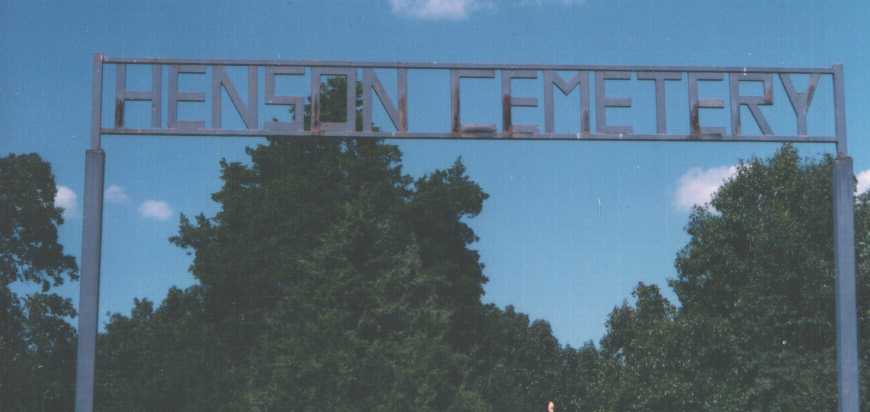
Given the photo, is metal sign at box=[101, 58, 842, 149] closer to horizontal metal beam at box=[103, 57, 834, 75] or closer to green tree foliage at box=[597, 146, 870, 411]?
horizontal metal beam at box=[103, 57, 834, 75]

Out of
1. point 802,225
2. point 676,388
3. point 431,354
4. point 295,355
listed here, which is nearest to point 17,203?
point 295,355

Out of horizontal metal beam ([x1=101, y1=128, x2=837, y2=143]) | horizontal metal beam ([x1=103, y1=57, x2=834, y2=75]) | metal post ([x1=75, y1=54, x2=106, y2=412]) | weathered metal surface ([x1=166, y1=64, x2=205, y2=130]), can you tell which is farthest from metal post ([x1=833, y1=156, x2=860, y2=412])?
metal post ([x1=75, y1=54, x2=106, y2=412])

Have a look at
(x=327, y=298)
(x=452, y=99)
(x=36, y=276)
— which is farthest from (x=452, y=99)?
(x=36, y=276)

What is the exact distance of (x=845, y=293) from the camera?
15.0 metres

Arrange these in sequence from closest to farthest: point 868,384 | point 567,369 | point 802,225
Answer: point 868,384, point 802,225, point 567,369

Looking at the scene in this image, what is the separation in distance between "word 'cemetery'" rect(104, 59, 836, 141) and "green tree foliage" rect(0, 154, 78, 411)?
3048 cm

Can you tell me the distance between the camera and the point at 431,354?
124 feet

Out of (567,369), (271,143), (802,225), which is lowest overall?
(567,369)

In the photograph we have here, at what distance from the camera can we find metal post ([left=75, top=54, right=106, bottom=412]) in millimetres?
13938

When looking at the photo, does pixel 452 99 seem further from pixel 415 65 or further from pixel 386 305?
pixel 386 305

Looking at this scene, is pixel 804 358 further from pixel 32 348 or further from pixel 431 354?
pixel 32 348

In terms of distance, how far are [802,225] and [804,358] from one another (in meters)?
4.44

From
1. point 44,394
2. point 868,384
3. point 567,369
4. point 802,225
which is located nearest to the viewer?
point 868,384

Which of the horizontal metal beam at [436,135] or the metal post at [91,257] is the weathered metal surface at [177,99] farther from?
the metal post at [91,257]
